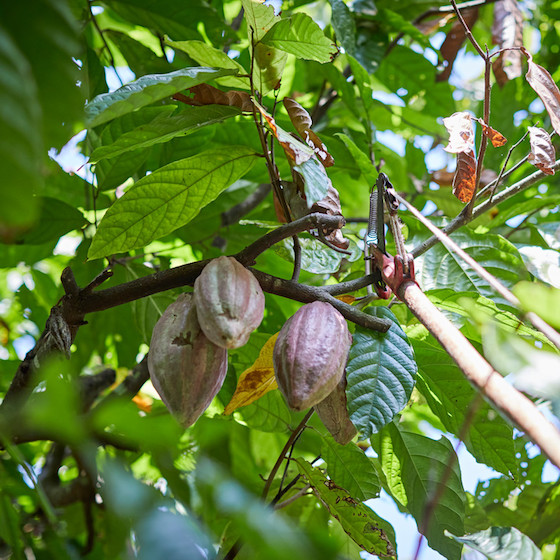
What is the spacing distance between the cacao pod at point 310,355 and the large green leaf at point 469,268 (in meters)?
0.48

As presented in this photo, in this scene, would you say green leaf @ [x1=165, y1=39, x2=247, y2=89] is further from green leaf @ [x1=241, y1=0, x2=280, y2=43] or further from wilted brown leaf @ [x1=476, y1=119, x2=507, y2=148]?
wilted brown leaf @ [x1=476, y1=119, x2=507, y2=148]

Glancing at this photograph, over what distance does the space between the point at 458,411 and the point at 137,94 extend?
71 cm

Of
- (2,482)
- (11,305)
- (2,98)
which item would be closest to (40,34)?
(2,98)

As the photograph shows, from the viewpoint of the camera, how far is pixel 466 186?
1.02 meters

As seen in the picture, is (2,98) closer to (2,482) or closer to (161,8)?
(2,482)

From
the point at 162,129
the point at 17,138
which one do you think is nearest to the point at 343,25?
the point at 162,129

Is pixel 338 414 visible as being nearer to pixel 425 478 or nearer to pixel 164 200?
pixel 425 478

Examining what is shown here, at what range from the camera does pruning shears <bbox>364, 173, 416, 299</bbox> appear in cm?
75

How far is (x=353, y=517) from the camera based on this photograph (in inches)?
37.5

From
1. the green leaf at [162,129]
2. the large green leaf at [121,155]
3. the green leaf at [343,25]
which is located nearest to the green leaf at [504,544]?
the green leaf at [162,129]

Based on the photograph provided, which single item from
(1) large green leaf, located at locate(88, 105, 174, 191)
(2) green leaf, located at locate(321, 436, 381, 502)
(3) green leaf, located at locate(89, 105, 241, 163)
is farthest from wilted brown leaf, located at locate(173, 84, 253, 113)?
(2) green leaf, located at locate(321, 436, 381, 502)

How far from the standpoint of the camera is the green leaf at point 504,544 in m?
0.67

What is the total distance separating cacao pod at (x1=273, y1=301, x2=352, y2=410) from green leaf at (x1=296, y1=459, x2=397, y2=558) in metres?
0.27

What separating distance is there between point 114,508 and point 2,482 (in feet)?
0.90
